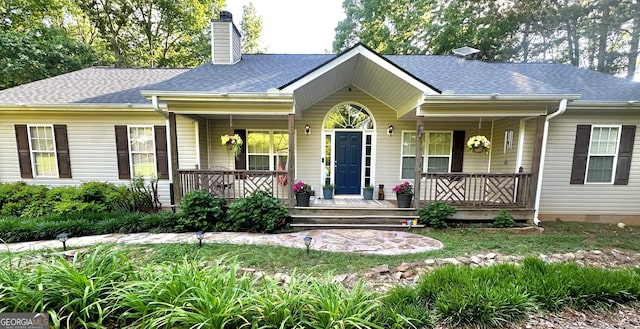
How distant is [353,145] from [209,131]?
4.14 metres

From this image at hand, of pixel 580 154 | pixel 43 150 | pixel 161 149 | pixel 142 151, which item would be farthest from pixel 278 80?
pixel 580 154

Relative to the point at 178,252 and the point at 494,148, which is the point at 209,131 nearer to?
the point at 178,252

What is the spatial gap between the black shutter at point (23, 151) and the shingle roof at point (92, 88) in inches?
29.6

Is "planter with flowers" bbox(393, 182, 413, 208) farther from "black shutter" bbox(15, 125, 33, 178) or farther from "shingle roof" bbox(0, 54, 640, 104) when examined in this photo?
"black shutter" bbox(15, 125, 33, 178)

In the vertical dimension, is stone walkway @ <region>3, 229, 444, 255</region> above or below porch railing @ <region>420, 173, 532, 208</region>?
below

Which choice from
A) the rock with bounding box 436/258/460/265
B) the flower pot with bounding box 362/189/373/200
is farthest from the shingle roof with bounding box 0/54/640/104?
the rock with bounding box 436/258/460/265

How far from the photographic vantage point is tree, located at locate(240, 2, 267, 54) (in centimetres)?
1752

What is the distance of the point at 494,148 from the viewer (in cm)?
681

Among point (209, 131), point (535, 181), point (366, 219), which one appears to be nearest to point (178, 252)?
point (366, 219)

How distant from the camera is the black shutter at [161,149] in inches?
249

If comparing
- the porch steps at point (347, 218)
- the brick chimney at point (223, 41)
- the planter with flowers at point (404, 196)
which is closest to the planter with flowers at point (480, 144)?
the planter with flowers at point (404, 196)

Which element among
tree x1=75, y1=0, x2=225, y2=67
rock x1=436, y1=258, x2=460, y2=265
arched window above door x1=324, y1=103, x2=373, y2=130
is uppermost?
tree x1=75, y1=0, x2=225, y2=67

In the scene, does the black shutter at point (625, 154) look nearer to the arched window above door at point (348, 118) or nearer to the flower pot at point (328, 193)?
the arched window above door at point (348, 118)

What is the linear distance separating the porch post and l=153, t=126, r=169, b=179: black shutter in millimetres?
8844
